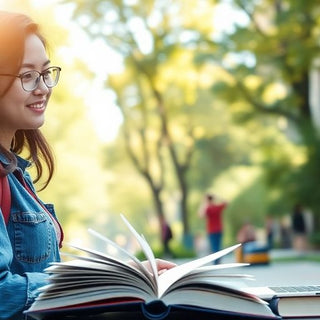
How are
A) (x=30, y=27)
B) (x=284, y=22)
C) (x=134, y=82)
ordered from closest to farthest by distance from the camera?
(x=30, y=27), (x=284, y=22), (x=134, y=82)

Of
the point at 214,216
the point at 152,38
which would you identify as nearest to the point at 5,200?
the point at 214,216

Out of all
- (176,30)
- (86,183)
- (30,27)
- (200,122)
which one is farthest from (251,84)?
(30,27)

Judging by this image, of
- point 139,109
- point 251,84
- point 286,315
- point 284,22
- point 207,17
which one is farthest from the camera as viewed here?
point 139,109

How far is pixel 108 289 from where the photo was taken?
1910mm

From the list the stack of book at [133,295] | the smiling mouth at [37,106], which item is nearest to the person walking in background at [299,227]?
the smiling mouth at [37,106]

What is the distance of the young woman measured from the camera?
2.18 m

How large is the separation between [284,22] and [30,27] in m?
23.3

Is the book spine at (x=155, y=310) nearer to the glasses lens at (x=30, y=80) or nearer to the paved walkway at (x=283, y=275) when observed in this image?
the glasses lens at (x=30, y=80)

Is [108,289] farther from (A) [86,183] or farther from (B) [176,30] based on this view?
(A) [86,183]

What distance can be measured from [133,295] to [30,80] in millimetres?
733

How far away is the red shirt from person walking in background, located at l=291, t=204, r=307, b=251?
9.98m

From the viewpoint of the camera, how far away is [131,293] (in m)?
1.90

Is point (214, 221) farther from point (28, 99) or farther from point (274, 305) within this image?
point (274, 305)

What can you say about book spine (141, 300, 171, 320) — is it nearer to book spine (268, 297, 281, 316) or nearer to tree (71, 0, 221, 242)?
book spine (268, 297, 281, 316)
